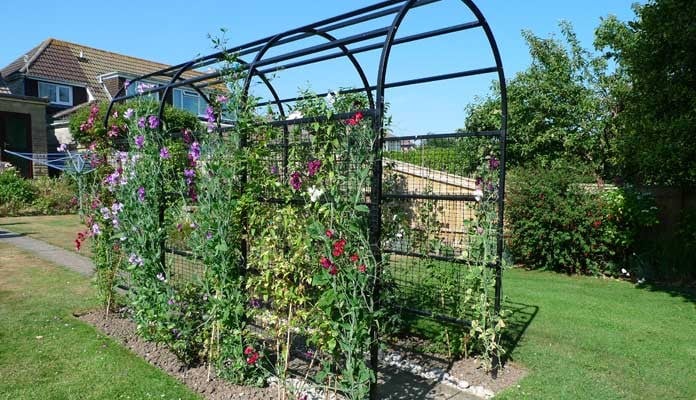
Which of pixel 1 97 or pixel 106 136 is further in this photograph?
pixel 1 97

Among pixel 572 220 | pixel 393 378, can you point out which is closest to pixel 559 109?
pixel 572 220

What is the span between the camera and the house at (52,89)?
18891 mm

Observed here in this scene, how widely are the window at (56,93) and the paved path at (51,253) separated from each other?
1515 centimetres

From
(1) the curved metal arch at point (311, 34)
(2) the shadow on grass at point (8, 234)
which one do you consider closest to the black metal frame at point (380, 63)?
(1) the curved metal arch at point (311, 34)

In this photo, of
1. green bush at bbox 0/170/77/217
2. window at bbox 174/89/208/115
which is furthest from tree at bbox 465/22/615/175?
window at bbox 174/89/208/115

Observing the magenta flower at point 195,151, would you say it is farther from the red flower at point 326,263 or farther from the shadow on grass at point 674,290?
the shadow on grass at point 674,290

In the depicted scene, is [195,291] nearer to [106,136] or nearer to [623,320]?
[106,136]

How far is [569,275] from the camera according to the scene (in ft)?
25.5

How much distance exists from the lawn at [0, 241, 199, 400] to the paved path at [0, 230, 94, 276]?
1.41 metres

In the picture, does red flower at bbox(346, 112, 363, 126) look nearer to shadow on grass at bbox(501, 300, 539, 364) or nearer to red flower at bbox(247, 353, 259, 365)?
red flower at bbox(247, 353, 259, 365)

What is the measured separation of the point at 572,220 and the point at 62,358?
709cm

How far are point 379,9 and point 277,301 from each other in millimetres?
2054

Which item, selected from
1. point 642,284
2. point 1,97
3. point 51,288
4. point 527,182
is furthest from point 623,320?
point 1,97

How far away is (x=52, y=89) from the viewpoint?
74.3 feet
